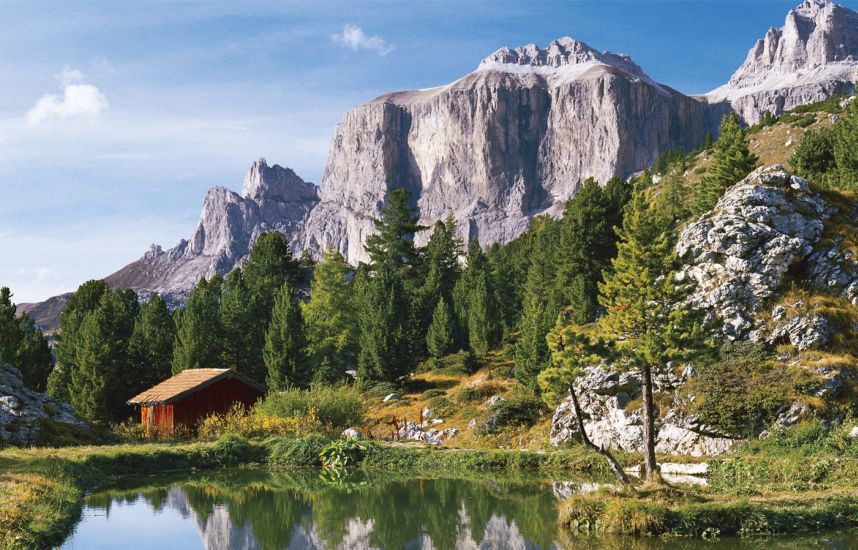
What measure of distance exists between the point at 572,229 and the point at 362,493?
110 ft

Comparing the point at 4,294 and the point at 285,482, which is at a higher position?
the point at 4,294

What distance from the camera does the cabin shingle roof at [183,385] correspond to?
42781 millimetres

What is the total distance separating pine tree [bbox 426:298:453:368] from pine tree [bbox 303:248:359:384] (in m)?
6.80

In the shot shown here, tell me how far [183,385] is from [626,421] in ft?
83.3

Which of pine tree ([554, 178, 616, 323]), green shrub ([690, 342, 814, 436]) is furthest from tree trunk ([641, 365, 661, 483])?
pine tree ([554, 178, 616, 323])

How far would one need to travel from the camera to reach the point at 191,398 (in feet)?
144

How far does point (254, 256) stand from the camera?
79.2m

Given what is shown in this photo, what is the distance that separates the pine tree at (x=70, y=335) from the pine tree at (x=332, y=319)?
17291 mm

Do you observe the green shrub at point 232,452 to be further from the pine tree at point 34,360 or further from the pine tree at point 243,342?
the pine tree at point 34,360

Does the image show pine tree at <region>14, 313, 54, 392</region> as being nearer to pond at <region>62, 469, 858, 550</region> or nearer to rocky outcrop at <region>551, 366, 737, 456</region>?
pond at <region>62, 469, 858, 550</region>

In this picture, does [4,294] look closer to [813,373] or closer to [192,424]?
[192,424]

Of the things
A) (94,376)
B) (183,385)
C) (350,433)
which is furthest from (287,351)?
(350,433)

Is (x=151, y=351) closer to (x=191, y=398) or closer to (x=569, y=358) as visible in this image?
(x=191, y=398)

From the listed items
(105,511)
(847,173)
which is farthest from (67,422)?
(847,173)
